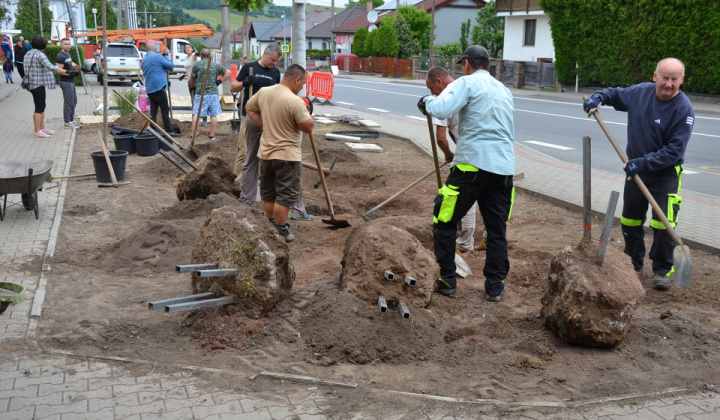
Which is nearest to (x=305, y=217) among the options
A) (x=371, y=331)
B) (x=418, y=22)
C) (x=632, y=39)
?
(x=371, y=331)

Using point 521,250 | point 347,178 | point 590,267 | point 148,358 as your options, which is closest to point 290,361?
point 148,358

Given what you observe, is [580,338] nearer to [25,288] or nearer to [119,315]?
[119,315]

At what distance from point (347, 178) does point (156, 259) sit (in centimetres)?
467

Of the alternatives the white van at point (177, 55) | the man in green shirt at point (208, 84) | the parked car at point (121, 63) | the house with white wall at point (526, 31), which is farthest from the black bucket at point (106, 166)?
the white van at point (177, 55)

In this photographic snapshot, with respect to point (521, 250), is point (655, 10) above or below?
above

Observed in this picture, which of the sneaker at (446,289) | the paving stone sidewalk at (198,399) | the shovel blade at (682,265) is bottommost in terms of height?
the paving stone sidewalk at (198,399)

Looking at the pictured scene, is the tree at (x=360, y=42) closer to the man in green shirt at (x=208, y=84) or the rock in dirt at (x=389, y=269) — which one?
the man in green shirt at (x=208, y=84)

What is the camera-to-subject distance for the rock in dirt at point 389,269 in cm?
457

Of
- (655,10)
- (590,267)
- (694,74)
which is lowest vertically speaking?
(590,267)

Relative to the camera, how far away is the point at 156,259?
5.93 metres

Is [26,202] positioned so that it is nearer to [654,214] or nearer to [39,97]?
[39,97]

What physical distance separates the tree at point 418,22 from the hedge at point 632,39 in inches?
865

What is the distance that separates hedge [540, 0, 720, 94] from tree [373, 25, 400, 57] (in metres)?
20.3

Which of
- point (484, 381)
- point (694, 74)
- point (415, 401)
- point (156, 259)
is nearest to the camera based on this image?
point (415, 401)
